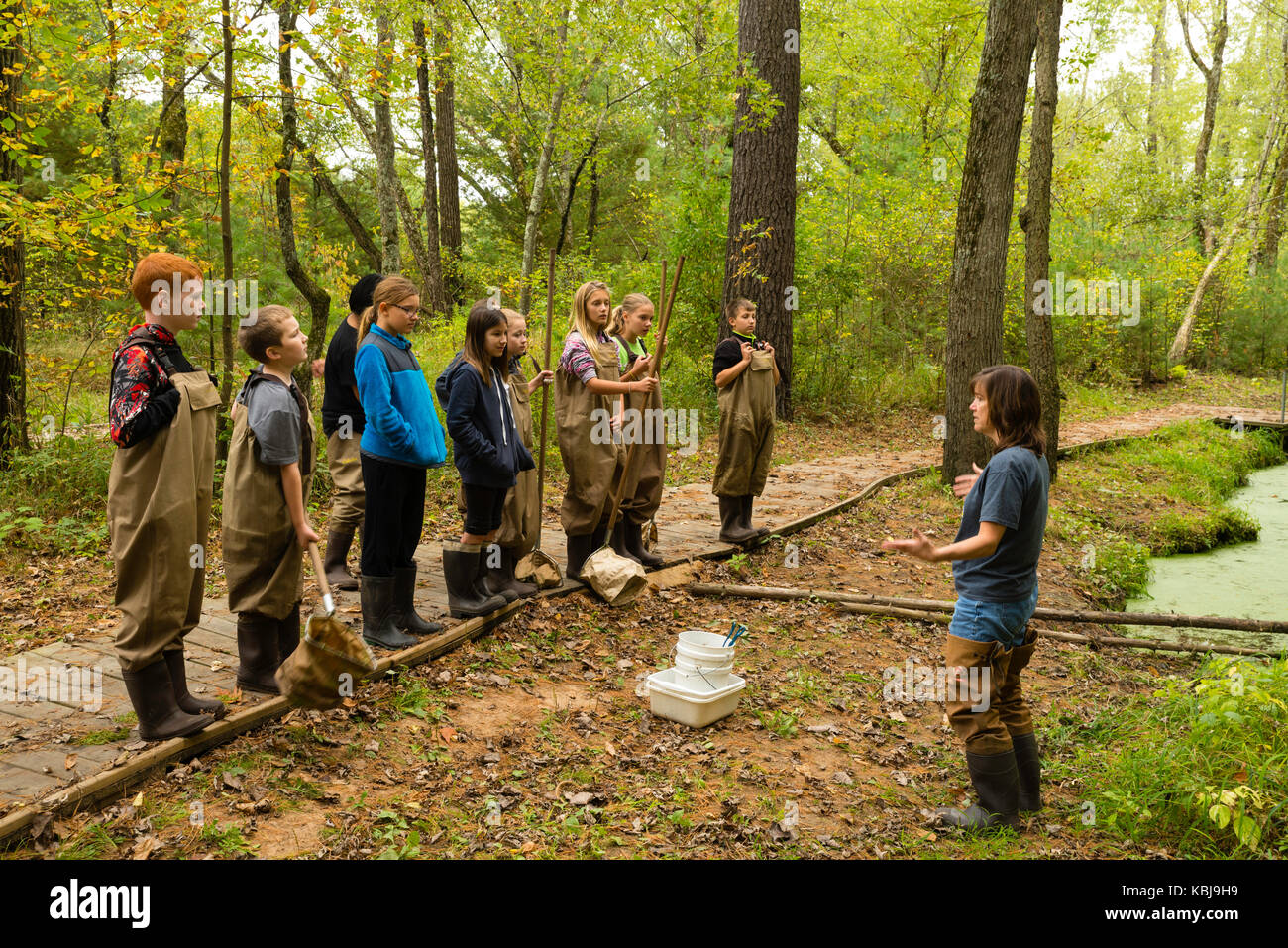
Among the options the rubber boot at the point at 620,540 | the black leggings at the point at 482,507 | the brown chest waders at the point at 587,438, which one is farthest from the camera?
the rubber boot at the point at 620,540

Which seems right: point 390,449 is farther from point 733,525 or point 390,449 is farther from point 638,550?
point 733,525

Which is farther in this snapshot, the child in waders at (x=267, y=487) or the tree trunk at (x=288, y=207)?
the tree trunk at (x=288, y=207)

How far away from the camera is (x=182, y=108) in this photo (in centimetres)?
1075

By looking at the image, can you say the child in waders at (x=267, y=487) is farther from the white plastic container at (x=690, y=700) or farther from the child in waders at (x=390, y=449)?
the white plastic container at (x=690, y=700)

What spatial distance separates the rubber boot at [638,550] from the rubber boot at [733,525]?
1003 mm

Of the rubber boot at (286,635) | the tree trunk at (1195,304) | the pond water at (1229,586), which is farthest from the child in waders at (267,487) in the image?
the tree trunk at (1195,304)

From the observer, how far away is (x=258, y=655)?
421cm

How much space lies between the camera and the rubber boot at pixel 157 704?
365 cm

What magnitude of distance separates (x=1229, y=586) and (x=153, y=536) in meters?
10.00

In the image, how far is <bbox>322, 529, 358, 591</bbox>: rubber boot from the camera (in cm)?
600

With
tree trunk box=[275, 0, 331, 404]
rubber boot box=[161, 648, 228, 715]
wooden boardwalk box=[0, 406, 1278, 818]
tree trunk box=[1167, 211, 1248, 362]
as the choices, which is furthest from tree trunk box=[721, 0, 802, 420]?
tree trunk box=[1167, 211, 1248, 362]

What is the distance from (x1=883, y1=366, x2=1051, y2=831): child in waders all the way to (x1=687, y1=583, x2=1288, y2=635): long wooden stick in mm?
2834

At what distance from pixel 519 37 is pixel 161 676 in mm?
8531
